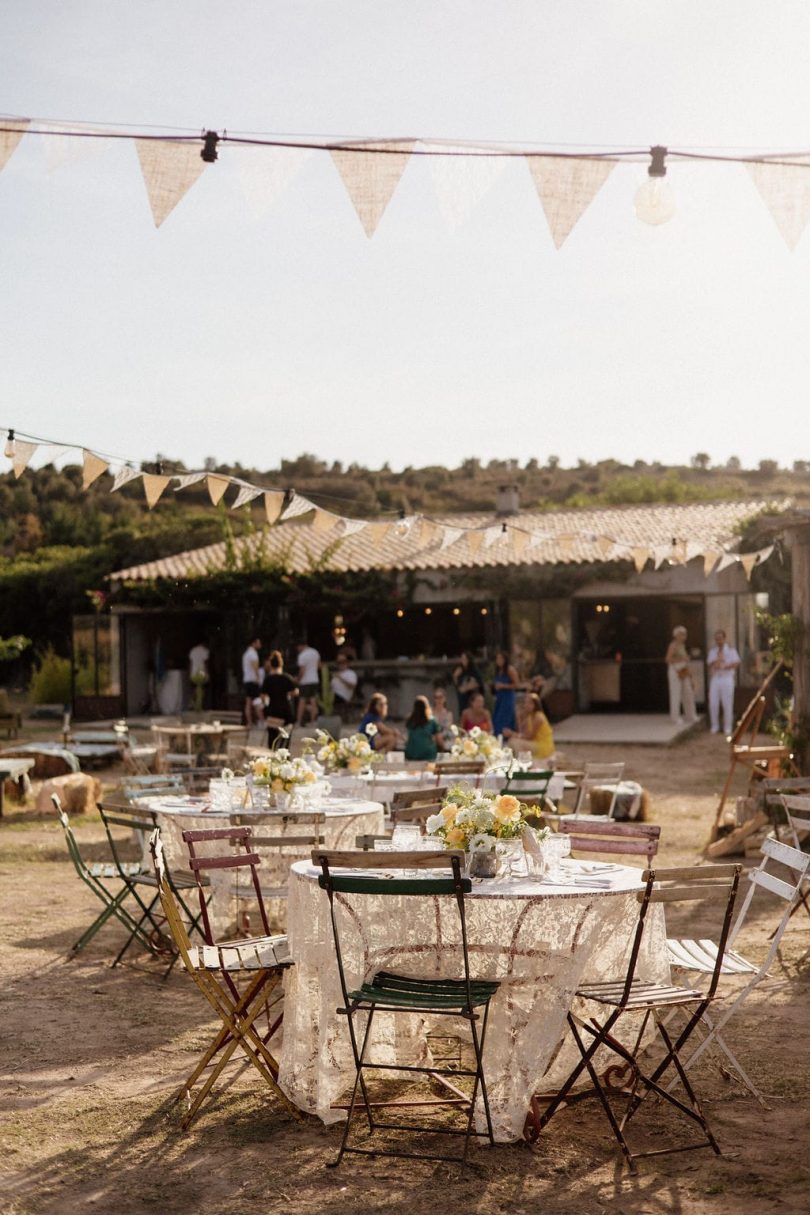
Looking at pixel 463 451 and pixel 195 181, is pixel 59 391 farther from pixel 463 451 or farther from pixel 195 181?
pixel 463 451

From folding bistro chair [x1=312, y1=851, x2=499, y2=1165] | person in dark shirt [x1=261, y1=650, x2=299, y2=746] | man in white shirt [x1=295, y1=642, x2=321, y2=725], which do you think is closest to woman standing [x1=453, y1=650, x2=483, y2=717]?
man in white shirt [x1=295, y1=642, x2=321, y2=725]

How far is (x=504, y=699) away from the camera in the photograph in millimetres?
14789

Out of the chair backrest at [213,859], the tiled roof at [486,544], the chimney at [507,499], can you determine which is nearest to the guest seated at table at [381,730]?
the chair backrest at [213,859]

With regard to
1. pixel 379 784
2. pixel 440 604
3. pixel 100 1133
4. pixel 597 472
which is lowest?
pixel 100 1133

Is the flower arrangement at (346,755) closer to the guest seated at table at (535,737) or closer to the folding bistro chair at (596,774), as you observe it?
the folding bistro chair at (596,774)

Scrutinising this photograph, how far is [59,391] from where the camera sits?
844 centimetres

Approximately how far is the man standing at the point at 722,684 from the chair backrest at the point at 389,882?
15573 millimetres

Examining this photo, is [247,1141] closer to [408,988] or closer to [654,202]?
[408,988]

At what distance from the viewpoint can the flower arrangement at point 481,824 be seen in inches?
175

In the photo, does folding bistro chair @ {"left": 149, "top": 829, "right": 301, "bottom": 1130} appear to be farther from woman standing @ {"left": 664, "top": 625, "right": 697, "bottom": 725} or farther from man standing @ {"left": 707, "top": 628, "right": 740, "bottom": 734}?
woman standing @ {"left": 664, "top": 625, "right": 697, "bottom": 725}

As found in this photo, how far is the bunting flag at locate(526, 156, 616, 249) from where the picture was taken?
5473 millimetres

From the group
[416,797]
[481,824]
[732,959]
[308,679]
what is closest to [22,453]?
[416,797]

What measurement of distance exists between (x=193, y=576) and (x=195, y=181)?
19602mm

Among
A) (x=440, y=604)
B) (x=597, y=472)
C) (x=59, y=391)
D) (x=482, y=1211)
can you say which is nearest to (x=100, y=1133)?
(x=482, y=1211)
